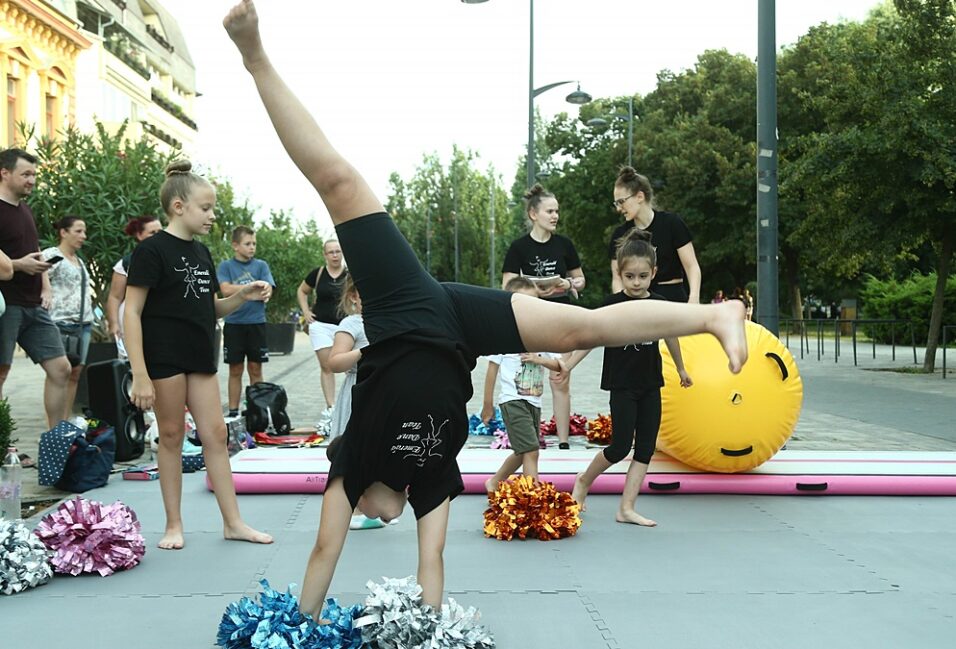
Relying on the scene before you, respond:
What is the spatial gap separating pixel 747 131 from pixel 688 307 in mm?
37560

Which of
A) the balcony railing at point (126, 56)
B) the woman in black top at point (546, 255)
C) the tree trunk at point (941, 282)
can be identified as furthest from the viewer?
the balcony railing at point (126, 56)

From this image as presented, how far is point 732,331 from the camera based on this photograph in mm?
3508

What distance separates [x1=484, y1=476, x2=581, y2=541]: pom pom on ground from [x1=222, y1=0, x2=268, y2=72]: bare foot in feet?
10.1

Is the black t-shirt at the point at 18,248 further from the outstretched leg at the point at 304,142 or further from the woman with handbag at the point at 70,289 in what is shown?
the outstretched leg at the point at 304,142

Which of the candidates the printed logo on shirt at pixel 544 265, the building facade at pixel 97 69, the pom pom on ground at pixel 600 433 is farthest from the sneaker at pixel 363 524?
the building facade at pixel 97 69

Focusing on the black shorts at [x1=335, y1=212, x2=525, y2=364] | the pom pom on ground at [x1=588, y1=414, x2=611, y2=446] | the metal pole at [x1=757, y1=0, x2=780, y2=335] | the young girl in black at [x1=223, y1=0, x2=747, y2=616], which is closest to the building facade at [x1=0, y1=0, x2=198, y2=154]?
the pom pom on ground at [x1=588, y1=414, x2=611, y2=446]

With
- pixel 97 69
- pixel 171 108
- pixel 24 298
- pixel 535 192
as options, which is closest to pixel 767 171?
pixel 535 192

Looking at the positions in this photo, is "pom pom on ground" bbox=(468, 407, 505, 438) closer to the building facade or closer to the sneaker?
the sneaker

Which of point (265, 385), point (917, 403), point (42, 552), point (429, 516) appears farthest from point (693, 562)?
point (917, 403)

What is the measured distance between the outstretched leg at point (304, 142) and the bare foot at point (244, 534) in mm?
2517

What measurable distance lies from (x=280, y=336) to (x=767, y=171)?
67.7 feet

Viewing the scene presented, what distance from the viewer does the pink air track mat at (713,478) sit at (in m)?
6.99

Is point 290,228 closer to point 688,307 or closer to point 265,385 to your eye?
point 265,385

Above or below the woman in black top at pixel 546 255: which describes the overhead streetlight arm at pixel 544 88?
above
